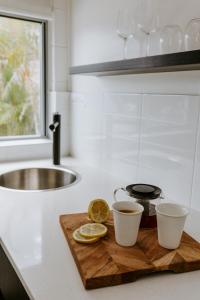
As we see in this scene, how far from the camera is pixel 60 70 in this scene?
2.00 metres

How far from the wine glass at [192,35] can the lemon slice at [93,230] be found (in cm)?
69

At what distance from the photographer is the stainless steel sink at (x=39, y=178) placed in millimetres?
1696

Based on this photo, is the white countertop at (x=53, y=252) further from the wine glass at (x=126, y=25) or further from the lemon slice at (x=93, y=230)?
the wine glass at (x=126, y=25)

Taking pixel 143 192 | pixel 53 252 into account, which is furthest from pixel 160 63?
pixel 53 252

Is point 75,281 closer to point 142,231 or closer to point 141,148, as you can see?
point 142,231

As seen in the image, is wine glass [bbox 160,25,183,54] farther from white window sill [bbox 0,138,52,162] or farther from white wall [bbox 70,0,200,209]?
white window sill [bbox 0,138,52,162]

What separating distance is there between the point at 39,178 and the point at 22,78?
726mm

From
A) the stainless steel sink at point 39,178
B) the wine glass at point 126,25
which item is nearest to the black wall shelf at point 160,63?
the wine glass at point 126,25

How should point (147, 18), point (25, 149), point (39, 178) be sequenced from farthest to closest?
1. point (25, 149)
2. point (39, 178)
3. point (147, 18)

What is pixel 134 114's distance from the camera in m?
1.41

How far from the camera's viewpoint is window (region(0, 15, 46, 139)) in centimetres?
192

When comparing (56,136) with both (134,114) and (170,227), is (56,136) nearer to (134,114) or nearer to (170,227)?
(134,114)

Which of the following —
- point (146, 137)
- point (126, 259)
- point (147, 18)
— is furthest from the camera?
point (146, 137)

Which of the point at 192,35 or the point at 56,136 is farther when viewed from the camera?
the point at 56,136
